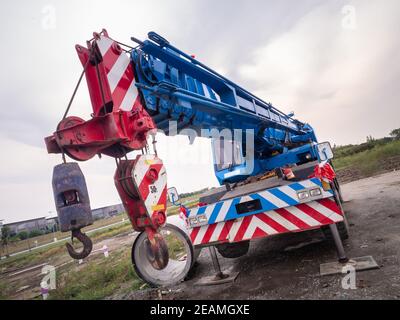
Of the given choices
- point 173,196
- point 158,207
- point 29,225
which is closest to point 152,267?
point 173,196

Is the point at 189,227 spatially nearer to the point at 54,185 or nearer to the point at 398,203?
the point at 54,185

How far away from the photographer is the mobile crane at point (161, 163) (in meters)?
1.75

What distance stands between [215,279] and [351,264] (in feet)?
5.51

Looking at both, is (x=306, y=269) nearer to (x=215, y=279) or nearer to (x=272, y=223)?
(x=272, y=223)

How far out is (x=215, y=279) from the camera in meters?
3.51

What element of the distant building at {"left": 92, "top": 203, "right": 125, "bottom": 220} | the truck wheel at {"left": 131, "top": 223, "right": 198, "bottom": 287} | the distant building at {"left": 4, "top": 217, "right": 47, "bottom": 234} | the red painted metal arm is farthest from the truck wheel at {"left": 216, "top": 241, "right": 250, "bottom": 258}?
the distant building at {"left": 92, "top": 203, "right": 125, "bottom": 220}

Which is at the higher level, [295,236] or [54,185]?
[54,185]

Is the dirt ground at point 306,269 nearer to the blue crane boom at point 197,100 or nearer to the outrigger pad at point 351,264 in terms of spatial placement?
the outrigger pad at point 351,264

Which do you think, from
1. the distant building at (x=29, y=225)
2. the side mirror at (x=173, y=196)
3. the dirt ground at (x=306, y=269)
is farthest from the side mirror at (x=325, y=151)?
the distant building at (x=29, y=225)

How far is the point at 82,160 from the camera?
5.93 feet

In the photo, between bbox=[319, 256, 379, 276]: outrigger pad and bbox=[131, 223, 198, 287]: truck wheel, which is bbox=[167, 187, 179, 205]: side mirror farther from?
bbox=[319, 256, 379, 276]: outrigger pad

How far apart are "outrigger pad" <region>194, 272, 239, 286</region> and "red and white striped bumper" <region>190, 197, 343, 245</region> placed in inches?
19.6
